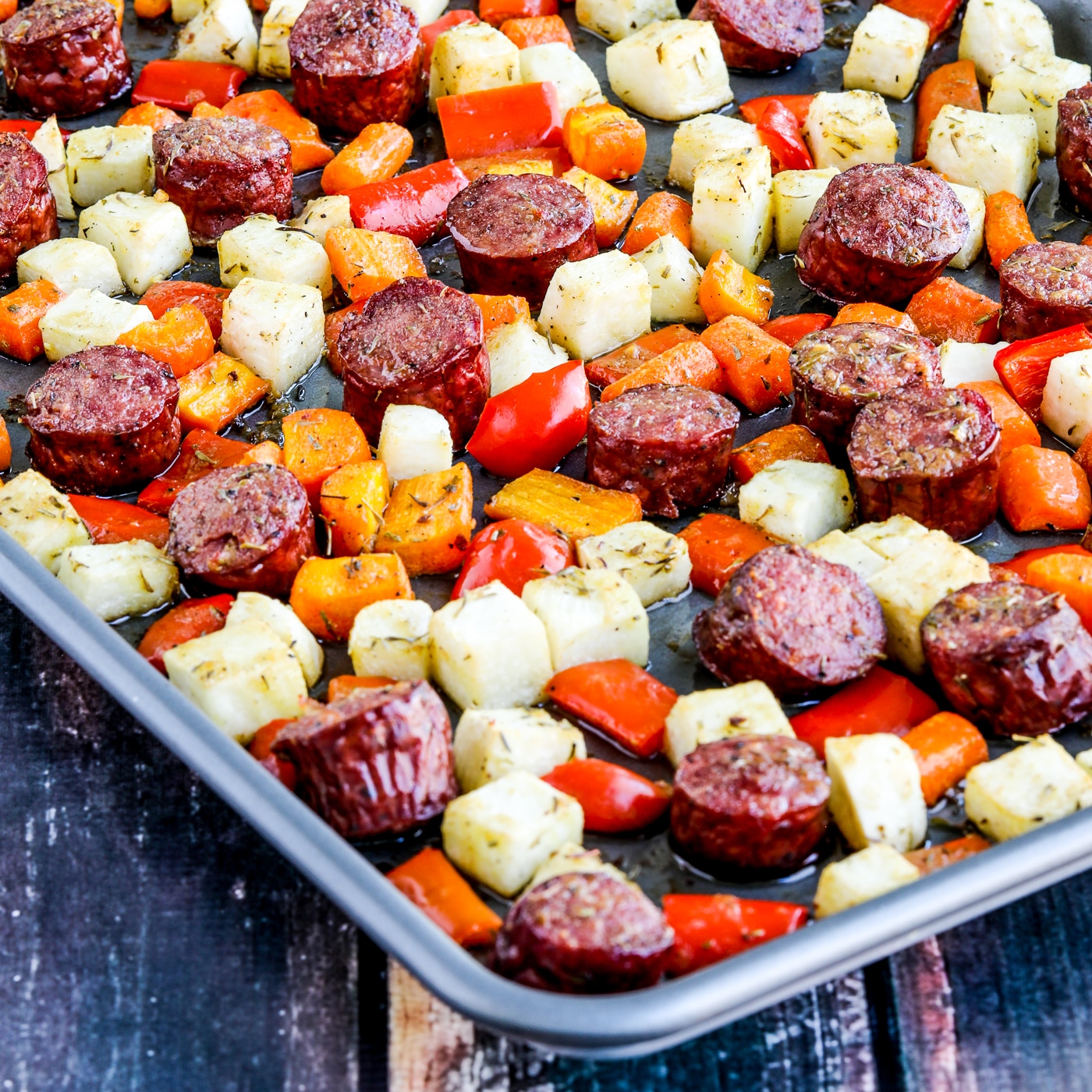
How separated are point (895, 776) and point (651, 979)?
1.95 ft

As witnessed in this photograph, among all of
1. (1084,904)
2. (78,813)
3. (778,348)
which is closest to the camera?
(1084,904)

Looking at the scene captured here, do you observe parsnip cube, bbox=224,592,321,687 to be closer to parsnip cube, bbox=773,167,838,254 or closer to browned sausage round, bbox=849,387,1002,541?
browned sausage round, bbox=849,387,1002,541

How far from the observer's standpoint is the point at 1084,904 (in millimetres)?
2809

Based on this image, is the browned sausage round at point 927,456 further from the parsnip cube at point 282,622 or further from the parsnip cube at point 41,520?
the parsnip cube at point 41,520

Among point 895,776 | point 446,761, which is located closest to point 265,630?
point 446,761

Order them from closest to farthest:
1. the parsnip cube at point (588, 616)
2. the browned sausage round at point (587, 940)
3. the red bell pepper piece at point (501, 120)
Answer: the browned sausage round at point (587, 940)
the parsnip cube at point (588, 616)
the red bell pepper piece at point (501, 120)

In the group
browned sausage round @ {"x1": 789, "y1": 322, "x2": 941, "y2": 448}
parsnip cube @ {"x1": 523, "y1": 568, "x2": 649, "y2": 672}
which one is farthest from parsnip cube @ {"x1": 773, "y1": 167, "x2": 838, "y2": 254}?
parsnip cube @ {"x1": 523, "y1": 568, "x2": 649, "y2": 672}

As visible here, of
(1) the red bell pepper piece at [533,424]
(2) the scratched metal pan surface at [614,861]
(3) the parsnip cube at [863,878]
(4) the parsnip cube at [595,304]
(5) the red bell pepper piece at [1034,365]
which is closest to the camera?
(2) the scratched metal pan surface at [614,861]

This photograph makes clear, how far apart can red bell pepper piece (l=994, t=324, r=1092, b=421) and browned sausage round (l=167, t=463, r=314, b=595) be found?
1659mm

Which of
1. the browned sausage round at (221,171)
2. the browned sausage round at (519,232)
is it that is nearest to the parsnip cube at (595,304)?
the browned sausage round at (519,232)

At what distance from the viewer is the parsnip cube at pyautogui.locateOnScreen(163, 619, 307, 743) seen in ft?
9.21

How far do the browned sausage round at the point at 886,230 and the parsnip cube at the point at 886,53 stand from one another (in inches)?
33.5

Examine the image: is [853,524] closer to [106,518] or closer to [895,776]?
[895,776]

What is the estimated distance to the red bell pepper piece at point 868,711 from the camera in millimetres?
2871
